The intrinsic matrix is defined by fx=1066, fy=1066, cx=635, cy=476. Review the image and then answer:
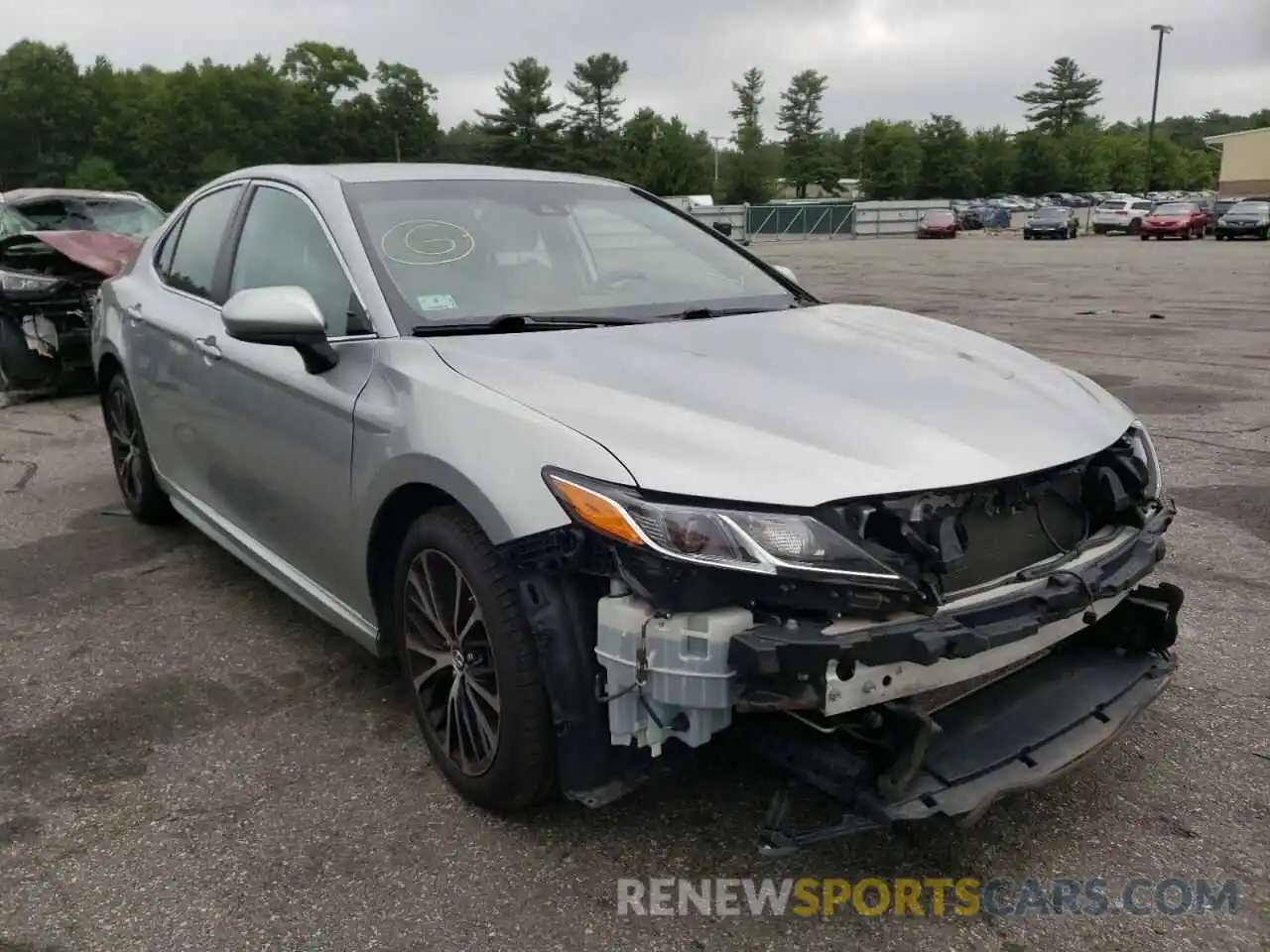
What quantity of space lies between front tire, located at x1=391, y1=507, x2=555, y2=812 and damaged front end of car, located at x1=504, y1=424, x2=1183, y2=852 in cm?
11

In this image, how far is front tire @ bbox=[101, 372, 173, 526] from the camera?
4852mm

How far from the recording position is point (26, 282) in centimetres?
816

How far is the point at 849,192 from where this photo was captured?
100 metres

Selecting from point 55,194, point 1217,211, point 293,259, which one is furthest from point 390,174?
point 1217,211

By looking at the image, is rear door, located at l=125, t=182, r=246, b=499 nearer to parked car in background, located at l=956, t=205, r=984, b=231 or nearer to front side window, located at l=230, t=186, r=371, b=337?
front side window, located at l=230, t=186, r=371, b=337

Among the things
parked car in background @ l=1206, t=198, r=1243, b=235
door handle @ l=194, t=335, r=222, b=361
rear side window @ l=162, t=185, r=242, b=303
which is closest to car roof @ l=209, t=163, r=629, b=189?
rear side window @ l=162, t=185, r=242, b=303

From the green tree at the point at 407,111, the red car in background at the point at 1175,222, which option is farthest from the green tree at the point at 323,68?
the red car in background at the point at 1175,222

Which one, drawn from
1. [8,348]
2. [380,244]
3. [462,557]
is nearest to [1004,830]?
[462,557]

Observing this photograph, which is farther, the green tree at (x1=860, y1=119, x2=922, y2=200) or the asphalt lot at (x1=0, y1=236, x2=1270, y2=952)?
the green tree at (x1=860, y1=119, x2=922, y2=200)

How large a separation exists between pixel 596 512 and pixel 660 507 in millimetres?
137

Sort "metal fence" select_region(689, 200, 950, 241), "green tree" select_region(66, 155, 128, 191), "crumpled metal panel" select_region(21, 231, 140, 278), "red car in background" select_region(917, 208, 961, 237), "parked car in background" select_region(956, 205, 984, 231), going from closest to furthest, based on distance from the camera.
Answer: "crumpled metal panel" select_region(21, 231, 140, 278)
"red car in background" select_region(917, 208, 961, 237)
"metal fence" select_region(689, 200, 950, 241)
"parked car in background" select_region(956, 205, 984, 231)
"green tree" select_region(66, 155, 128, 191)

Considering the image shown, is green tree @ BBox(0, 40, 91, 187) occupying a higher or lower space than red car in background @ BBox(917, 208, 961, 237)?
higher

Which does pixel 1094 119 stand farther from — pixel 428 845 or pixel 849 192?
pixel 428 845

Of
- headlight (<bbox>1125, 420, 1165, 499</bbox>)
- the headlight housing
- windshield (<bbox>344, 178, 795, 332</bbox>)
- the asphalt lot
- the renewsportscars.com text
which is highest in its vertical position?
windshield (<bbox>344, 178, 795, 332</bbox>)
